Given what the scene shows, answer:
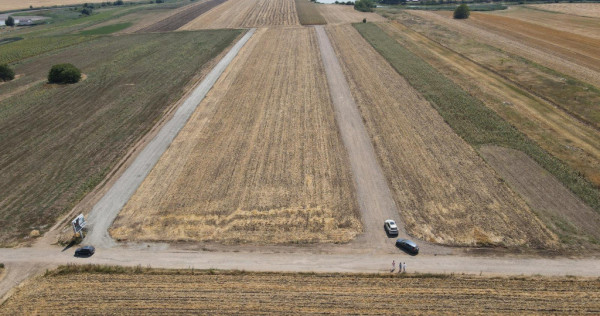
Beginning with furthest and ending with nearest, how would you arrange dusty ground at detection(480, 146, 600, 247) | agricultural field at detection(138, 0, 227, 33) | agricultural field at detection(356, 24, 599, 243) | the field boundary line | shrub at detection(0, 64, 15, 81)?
agricultural field at detection(138, 0, 227, 33), shrub at detection(0, 64, 15, 81), agricultural field at detection(356, 24, 599, 243), the field boundary line, dusty ground at detection(480, 146, 600, 247)

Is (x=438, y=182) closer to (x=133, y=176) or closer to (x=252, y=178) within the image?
(x=252, y=178)

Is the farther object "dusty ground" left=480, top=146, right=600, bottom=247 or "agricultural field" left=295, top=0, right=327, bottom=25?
"agricultural field" left=295, top=0, right=327, bottom=25

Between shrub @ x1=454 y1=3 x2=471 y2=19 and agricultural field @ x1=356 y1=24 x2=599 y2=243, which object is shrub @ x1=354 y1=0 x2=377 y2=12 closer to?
shrub @ x1=454 y1=3 x2=471 y2=19

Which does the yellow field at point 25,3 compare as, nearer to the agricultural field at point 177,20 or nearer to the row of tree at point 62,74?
the agricultural field at point 177,20

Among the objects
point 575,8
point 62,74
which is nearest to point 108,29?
point 62,74

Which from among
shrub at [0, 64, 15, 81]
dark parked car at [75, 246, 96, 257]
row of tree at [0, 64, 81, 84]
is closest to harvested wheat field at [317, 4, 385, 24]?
row of tree at [0, 64, 81, 84]

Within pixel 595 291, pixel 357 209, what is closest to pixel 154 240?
pixel 357 209
